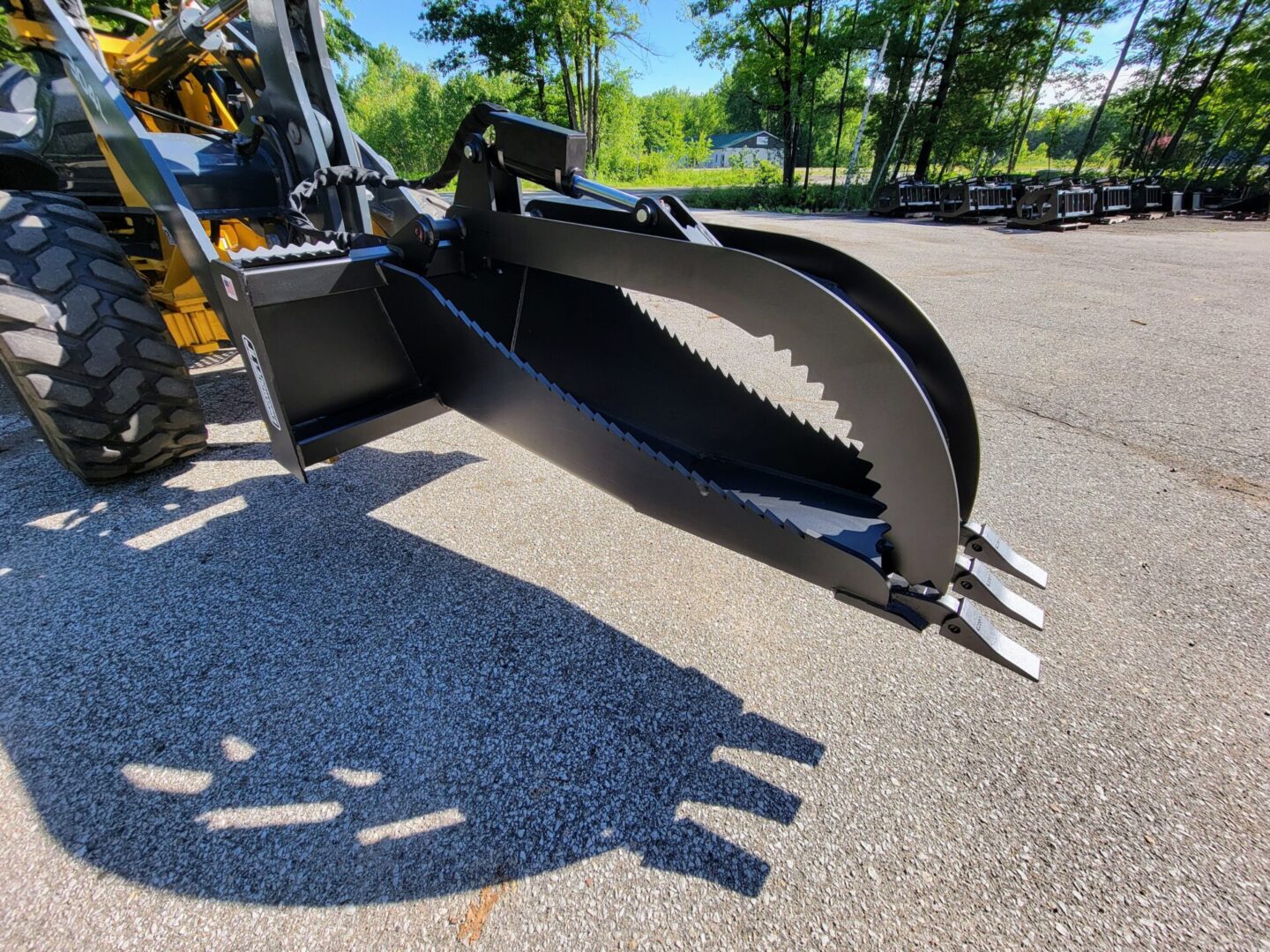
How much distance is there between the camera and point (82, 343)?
2244 mm

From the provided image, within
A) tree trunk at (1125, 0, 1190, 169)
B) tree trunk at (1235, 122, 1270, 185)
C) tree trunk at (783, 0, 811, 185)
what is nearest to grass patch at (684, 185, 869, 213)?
tree trunk at (783, 0, 811, 185)

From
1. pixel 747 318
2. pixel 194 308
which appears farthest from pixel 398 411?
pixel 194 308

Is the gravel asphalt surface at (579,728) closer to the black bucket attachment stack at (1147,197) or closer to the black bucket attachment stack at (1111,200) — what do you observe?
the black bucket attachment stack at (1111,200)

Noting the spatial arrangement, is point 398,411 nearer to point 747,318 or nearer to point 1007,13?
point 747,318

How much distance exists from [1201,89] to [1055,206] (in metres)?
17.4

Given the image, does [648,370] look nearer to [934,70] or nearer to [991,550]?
[991,550]

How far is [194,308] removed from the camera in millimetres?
3082

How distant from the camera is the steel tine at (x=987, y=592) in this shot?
1.35 metres

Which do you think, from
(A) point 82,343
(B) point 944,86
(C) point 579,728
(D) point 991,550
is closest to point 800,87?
(B) point 944,86

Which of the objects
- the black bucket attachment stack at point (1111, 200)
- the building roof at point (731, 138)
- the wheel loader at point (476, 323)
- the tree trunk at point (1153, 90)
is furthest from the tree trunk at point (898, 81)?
the building roof at point (731, 138)

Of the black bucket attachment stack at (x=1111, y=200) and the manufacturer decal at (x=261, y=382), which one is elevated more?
the manufacturer decal at (x=261, y=382)

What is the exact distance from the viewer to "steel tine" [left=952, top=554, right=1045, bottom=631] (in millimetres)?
1346

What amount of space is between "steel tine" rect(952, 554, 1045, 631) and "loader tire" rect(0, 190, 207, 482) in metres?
3.03

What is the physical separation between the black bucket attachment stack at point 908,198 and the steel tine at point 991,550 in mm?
18749
